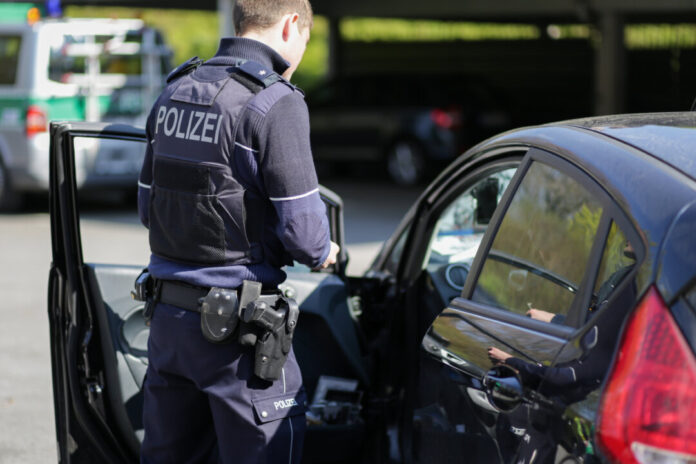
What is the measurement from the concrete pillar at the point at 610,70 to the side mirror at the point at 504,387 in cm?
1438

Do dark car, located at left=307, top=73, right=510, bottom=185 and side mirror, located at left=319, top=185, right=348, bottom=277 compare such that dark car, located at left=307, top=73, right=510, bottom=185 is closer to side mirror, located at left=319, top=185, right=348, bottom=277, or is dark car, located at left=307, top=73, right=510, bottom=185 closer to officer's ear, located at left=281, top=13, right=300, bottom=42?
side mirror, located at left=319, top=185, right=348, bottom=277

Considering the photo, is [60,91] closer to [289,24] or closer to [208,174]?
[289,24]

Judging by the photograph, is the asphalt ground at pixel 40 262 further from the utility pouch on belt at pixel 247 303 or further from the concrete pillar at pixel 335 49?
the concrete pillar at pixel 335 49

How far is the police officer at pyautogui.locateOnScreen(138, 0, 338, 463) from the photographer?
2418mm

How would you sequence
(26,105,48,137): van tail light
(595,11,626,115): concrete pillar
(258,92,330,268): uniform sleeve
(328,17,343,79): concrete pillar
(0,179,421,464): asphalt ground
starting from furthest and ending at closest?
(328,17,343,79): concrete pillar
(595,11,626,115): concrete pillar
(26,105,48,137): van tail light
(0,179,421,464): asphalt ground
(258,92,330,268): uniform sleeve

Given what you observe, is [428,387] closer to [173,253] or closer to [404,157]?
[173,253]

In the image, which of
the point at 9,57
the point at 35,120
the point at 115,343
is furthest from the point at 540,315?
the point at 9,57

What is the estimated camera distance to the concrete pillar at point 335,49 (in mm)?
20312

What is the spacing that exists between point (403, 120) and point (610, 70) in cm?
358

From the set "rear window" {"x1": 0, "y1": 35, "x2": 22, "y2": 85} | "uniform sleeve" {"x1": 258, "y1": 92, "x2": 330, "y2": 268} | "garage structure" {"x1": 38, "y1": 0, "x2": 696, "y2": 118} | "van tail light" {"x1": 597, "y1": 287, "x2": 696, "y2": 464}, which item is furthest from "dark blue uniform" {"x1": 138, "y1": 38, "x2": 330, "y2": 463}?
"garage structure" {"x1": 38, "y1": 0, "x2": 696, "y2": 118}

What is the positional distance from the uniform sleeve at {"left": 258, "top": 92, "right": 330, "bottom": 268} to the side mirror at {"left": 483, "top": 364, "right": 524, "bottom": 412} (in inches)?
21.7

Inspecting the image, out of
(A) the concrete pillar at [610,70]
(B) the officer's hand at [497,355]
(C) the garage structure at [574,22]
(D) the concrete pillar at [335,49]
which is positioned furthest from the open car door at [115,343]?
(D) the concrete pillar at [335,49]

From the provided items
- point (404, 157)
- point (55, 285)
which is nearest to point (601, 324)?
point (55, 285)

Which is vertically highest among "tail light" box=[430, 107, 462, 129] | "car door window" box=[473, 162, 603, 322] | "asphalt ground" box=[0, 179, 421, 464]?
"car door window" box=[473, 162, 603, 322]
